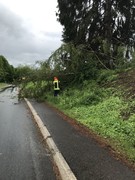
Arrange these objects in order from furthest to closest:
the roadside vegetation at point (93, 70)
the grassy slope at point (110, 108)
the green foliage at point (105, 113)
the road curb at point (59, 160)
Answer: the roadside vegetation at point (93, 70)
the grassy slope at point (110, 108)
the green foliage at point (105, 113)
the road curb at point (59, 160)

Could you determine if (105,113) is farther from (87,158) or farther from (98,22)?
(98,22)

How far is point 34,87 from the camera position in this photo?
23.6m

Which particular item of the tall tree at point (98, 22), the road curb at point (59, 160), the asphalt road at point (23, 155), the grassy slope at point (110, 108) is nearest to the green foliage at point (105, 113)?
the grassy slope at point (110, 108)

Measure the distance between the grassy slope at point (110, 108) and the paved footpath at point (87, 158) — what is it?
0.51m

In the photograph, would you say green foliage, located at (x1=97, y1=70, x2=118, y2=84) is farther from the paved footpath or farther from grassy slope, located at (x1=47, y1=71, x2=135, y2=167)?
the paved footpath

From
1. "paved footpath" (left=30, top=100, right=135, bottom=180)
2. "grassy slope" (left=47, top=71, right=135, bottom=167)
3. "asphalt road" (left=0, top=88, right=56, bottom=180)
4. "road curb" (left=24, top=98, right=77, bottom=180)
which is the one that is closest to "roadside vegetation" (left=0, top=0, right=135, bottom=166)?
"grassy slope" (left=47, top=71, right=135, bottom=167)

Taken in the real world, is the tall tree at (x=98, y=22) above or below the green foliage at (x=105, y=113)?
above

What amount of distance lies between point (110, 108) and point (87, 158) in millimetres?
6393

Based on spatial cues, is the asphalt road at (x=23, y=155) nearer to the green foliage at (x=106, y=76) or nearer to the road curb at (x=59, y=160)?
the road curb at (x=59, y=160)

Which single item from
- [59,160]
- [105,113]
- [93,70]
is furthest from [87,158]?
[93,70]

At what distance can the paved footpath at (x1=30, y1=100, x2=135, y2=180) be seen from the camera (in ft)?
20.8

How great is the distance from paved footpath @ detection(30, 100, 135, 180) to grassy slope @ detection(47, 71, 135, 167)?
51cm

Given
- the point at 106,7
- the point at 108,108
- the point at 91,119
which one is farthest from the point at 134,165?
the point at 106,7

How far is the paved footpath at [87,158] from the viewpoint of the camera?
6.34m
